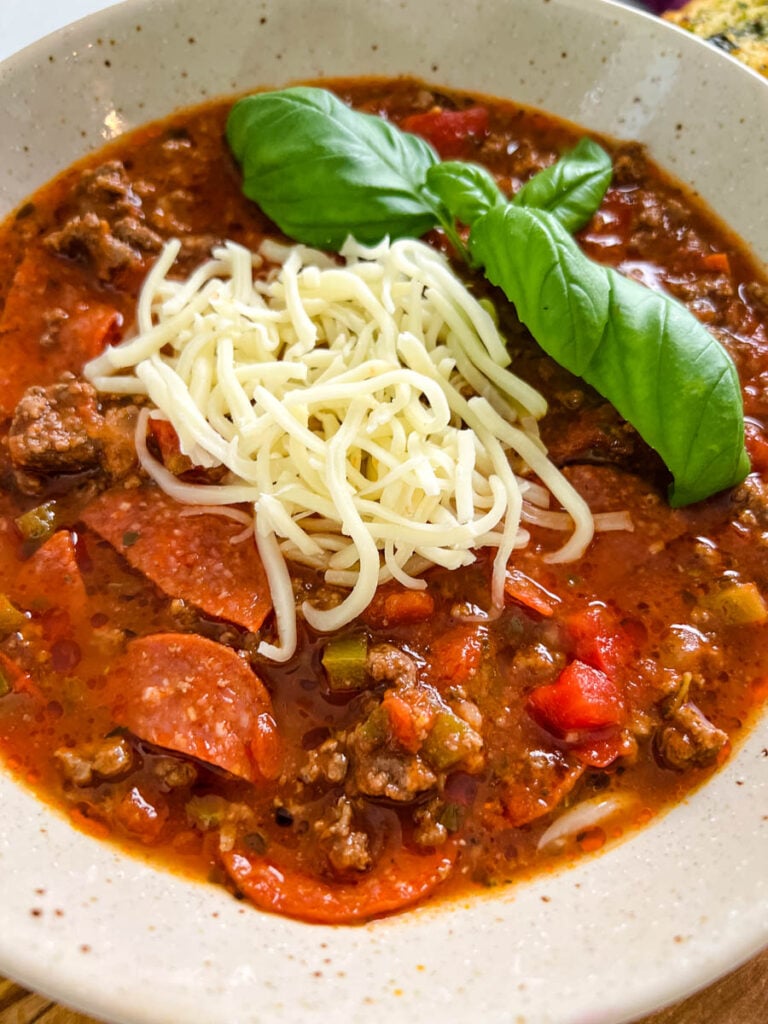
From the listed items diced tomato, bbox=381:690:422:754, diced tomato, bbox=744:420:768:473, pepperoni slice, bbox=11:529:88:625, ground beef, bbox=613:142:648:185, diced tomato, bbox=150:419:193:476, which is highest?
ground beef, bbox=613:142:648:185

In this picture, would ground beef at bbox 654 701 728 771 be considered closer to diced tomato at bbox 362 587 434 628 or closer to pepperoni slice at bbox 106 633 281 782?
diced tomato at bbox 362 587 434 628

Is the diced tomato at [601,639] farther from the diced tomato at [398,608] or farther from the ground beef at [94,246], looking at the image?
the ground beef at [94,246]

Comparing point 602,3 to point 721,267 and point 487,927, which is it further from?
point 487,927

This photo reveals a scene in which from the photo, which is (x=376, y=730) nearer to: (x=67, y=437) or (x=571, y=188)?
(x=67, y=437)

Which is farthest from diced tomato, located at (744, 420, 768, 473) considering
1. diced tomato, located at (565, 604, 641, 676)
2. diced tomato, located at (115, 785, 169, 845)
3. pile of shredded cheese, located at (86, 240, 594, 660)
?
diced tomato, located at (115, 785, 169, 845)

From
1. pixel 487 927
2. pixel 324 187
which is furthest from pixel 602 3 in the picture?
pixel 487 927

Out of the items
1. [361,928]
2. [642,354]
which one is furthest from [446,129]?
[361,928]
